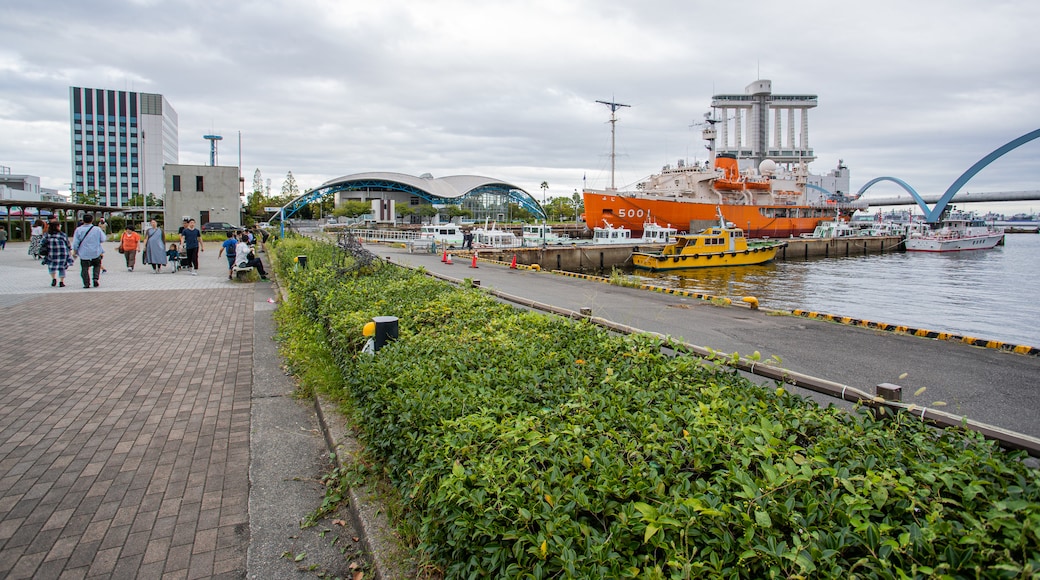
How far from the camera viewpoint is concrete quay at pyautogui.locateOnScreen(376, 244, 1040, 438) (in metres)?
5.58

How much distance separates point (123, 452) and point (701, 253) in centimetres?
3173

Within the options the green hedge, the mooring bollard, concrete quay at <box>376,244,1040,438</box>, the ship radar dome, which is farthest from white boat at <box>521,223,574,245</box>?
the mooring bollard

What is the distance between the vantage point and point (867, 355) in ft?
25.0

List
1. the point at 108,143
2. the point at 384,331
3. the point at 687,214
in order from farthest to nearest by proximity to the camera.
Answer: the point at 108,143 < the point at 687,214 < the point at 384,331

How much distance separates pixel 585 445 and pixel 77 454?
14.0 ft

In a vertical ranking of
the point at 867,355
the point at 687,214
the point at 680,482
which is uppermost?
the point at 687,214

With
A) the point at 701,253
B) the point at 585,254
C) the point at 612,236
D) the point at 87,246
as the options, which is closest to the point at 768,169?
the point at 612,236

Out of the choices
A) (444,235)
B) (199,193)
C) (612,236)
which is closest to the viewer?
(444,235)

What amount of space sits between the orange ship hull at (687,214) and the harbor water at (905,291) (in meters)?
13.2

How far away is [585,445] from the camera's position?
8.85 ft

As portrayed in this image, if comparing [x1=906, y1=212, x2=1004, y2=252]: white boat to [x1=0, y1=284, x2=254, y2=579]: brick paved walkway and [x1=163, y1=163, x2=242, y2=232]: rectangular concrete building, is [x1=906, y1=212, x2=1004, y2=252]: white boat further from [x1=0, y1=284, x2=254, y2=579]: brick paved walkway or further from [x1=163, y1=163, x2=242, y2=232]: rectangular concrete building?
[x1=0, y1=284, x2=254, y2=579]: brick paved walkway

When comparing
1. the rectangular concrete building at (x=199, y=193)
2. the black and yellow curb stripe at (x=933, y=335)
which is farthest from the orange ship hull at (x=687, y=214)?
the black and yellow curb stripe at (x=933, y=335)

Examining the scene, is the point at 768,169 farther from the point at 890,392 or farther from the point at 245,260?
the point at 890,392

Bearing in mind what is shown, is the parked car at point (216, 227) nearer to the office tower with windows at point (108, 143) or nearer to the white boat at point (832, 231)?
the white boat at point (832, 231)
